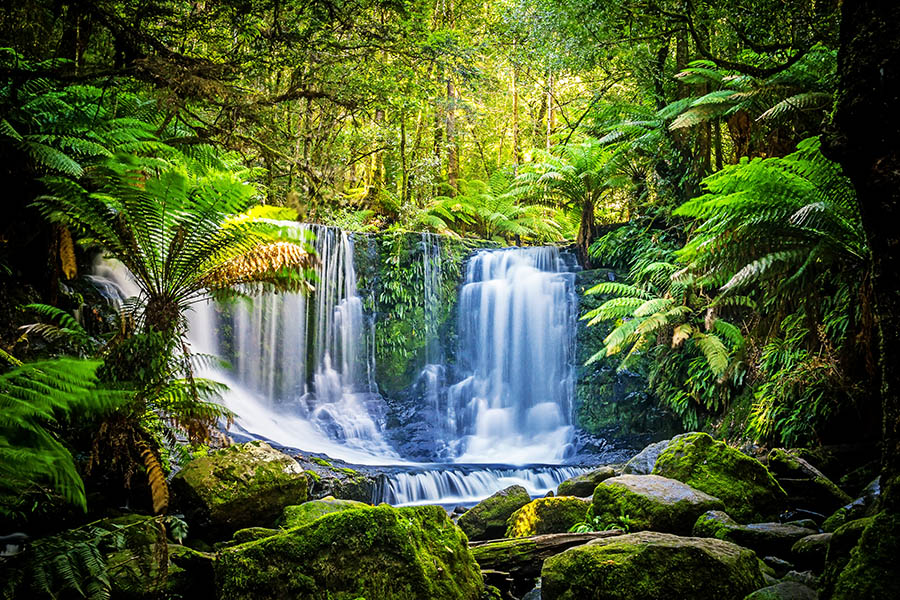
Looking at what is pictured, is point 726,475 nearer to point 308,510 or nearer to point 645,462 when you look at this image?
point 645,462

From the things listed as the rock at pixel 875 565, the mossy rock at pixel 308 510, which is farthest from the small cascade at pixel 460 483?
the rock at pixel 875 565

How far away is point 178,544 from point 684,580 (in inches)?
106

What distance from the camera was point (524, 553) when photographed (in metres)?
3.41

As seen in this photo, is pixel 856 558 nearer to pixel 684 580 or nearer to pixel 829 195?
pixel 684 580

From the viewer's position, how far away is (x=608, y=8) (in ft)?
17.6

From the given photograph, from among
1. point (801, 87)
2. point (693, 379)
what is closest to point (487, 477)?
point (693, 379)

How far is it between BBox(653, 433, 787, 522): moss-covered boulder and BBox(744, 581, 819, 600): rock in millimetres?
1794

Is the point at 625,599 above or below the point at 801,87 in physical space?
below

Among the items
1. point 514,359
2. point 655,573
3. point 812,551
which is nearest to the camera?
point 655,573

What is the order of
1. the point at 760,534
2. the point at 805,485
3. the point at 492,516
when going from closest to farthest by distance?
the point at 760,534, the point at 805,485, the point at 492,516

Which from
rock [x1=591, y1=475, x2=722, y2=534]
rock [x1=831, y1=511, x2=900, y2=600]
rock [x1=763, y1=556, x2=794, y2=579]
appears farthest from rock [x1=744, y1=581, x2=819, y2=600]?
rock [x1=591, y1=475, x2=722, y2=534]

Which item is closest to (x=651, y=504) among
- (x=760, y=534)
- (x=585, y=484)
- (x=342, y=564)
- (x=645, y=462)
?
(x=760, y=534)

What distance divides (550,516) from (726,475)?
1.36 metres

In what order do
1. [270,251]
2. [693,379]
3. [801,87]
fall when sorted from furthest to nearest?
1. [693,379]
2. [801,87]
3. [270,251]
